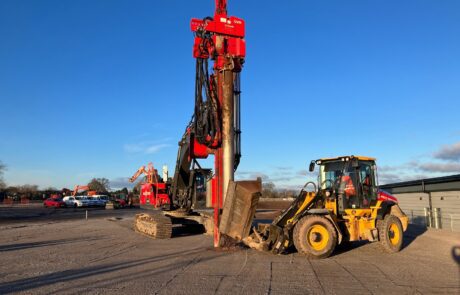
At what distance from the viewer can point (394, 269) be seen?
998 cm

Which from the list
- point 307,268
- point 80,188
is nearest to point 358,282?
point 307,268

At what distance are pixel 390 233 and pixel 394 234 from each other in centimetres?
29

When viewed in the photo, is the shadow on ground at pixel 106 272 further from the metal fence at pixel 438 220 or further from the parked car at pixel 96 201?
the parked car at pixel 96 201

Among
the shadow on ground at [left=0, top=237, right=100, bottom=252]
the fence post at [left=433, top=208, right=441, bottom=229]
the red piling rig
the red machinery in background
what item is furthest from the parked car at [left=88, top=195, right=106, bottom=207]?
the red piling rig

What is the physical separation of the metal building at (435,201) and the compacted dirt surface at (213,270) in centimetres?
971

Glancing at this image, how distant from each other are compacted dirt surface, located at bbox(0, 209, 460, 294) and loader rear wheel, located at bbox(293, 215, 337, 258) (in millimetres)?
301

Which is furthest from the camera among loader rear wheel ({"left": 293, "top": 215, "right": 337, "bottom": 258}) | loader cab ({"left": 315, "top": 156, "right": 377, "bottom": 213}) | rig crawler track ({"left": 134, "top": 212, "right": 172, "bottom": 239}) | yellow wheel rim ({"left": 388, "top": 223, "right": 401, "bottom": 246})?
rig crawler track ({"left": 134, "top": 212, "right": 172, "bottom": 239})

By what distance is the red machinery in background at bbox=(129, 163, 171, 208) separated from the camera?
19.2 meters

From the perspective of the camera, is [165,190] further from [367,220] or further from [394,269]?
[394,269]

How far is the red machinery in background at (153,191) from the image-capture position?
19.2 m

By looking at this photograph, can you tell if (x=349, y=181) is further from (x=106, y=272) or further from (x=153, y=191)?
(x=153, y=191)

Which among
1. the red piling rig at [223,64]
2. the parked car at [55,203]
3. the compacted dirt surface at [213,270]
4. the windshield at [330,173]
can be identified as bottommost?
the compacted dirt surface at [213,270]

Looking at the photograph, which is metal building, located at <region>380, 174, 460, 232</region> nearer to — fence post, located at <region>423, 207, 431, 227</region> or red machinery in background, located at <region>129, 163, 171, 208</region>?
fence post, located at <region>423, 207, 431, 227</region>

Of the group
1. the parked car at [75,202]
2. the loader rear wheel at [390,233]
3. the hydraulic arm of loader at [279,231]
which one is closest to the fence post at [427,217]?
the loader rear wheel at [390,233]
